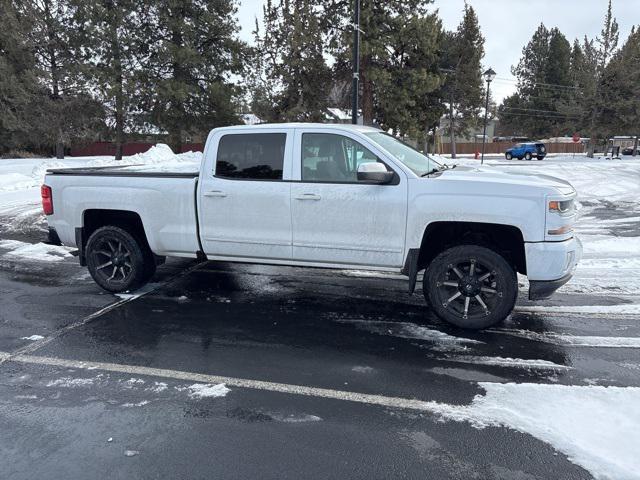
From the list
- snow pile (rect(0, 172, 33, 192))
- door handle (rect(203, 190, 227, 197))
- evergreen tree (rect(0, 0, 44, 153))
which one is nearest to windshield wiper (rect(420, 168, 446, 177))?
door handle (rect(203, 190, 227, 197))

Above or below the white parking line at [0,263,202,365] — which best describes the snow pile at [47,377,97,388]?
below

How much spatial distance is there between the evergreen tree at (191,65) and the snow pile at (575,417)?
88.2 feet

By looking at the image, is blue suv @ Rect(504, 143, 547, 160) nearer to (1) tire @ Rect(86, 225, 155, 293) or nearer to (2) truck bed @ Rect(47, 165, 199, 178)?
(2) truck bed @ Rect(47, 165, 199, 178)

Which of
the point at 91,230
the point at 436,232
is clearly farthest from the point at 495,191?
the point at 91,230

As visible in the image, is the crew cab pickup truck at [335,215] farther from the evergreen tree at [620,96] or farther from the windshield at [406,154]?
the evergreen tree at [620,96]

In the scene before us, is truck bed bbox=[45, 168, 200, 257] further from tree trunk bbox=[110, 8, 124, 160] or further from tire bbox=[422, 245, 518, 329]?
tree trunk bbox=[110, 8, 124, 160]

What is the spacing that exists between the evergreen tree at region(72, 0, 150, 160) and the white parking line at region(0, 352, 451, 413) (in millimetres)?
26361

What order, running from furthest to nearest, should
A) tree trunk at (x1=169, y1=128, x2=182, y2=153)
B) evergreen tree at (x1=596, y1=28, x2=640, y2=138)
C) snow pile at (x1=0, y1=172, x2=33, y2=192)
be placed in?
evergreen tree at (x1=596, y1=28, x2=640, y2=138)
tree trunk at (x1=169, y1=128, x2=182, y2=153)
snow pile at (x1=0, y1=172, x2=33, y2=192)

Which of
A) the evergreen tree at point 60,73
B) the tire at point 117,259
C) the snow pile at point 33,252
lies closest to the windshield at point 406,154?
the tire at point 117,259

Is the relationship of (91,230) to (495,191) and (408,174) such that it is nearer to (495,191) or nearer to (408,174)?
(408,174)

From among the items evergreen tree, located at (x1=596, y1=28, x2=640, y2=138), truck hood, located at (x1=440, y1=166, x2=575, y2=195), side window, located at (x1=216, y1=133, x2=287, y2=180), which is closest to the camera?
truck hood, located at (x1=440, y1=166, x2=575, y2=195)

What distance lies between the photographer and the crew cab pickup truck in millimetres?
4688

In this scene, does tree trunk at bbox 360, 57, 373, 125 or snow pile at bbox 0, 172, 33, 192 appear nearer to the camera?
snow pile at bbox 0, 172, 33, 192

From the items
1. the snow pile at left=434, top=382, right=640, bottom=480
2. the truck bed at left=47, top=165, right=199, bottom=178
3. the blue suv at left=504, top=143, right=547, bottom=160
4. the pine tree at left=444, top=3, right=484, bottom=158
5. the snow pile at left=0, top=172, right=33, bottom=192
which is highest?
the pine tree at left=444, top=3, right=484, bottom=158
